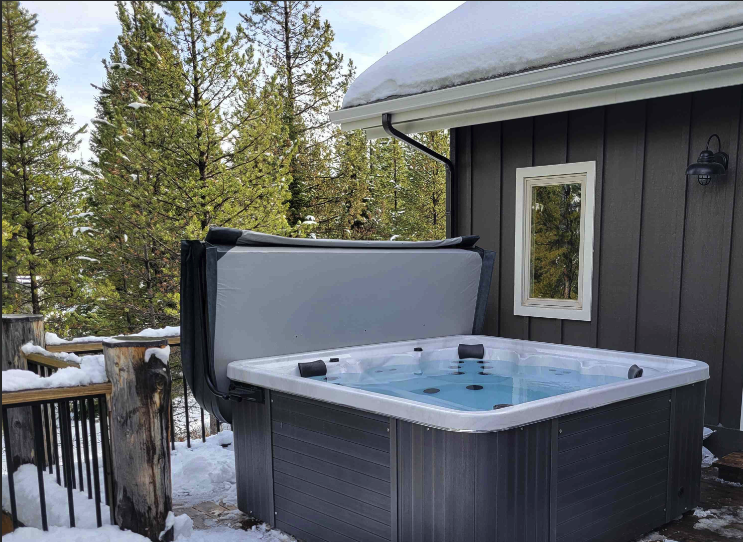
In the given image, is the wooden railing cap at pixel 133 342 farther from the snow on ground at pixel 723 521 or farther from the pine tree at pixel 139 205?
the pine tree at pixel 139 205

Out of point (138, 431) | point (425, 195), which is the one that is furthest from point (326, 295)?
point (425, 195)

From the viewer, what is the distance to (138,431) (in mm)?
2344

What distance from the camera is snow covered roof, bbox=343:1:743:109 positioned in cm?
270

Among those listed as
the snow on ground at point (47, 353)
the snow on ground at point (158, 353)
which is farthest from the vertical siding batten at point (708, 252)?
the snow on ground at point (47, 353)

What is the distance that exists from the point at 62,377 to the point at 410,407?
1.47 metres

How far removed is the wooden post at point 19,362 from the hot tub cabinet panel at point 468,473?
1218 millimetres

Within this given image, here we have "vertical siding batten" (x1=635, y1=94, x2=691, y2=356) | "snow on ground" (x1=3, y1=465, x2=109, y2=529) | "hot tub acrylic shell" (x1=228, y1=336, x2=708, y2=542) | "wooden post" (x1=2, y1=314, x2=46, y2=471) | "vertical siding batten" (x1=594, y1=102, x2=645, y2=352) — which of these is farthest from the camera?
"vertical siding batten" (x1=594, y1=102, x2=645, y2=352)

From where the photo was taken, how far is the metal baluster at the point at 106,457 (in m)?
2.42

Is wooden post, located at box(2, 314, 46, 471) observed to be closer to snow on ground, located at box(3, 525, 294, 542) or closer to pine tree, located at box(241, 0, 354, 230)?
snow on ground, located at box(3, 525, 294, 542)

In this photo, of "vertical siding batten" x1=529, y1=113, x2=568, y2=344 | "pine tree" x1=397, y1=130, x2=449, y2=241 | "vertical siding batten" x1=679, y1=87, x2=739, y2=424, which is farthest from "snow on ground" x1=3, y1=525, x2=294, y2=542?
"pine tree" x1=397, y1=130, x2=449, y2=241

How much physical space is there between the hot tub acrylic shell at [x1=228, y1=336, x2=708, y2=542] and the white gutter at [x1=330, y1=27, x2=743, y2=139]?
149 centimetres

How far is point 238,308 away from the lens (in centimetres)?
278

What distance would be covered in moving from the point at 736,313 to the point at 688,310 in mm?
257

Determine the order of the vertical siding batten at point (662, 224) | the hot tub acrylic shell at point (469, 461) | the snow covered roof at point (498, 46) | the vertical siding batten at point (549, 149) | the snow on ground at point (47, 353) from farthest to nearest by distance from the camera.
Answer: the vertical siding batten at point (549, 149), the vertical siding batten at point (662, 224), the snow on ground at point (47, 353), the snow covered roof at point (498, 46), the hot tub acrylic shell at point (469, 461)
